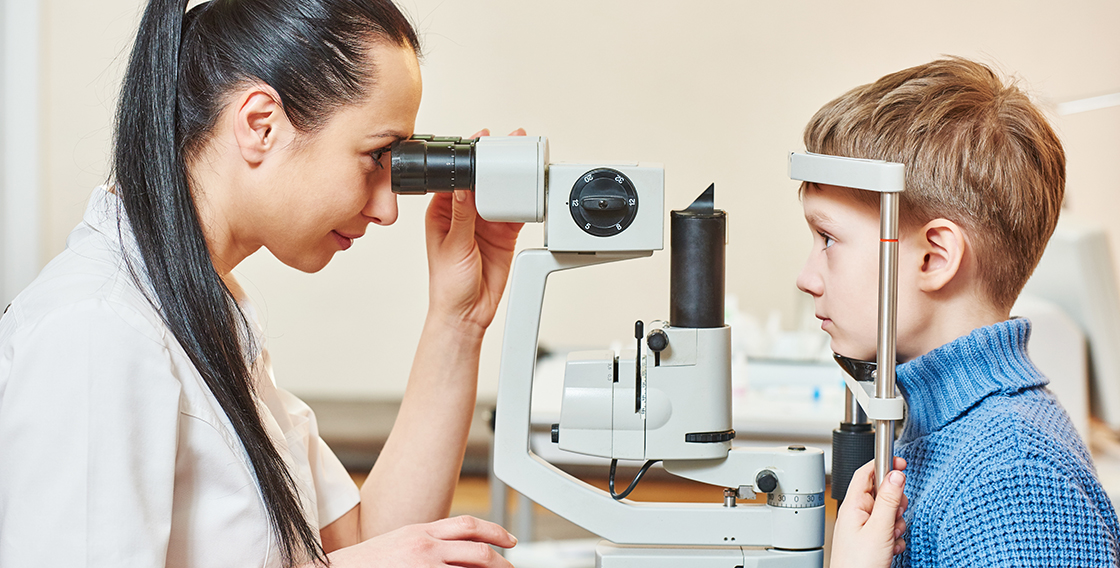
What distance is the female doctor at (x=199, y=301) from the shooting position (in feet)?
2.47

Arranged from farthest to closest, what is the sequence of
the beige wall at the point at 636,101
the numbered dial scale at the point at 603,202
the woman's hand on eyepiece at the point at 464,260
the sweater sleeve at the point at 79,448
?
the beige wall at the point at 636,101 < the woman's hand on eyepiece at the point at 464,260 < the numbered dial scale at the point at 603,202 < the sweater sleeve at the point at 79,448

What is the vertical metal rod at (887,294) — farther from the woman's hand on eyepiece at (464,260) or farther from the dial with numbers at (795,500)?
the woman's hand on eyepiece at (464,260)

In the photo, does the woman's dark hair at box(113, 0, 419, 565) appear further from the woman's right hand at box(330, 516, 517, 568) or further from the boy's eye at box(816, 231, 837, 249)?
the boy's eye at box(816, 231, 837, 249)

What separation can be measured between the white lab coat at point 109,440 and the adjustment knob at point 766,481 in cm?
Result: 50

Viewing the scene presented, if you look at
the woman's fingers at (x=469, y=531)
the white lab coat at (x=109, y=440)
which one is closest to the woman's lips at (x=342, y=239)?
the white lab coat at (x=109, y=440)

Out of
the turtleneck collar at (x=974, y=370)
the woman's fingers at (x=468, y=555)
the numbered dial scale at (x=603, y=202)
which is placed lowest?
the woman's fingers at (x=468, y=555)

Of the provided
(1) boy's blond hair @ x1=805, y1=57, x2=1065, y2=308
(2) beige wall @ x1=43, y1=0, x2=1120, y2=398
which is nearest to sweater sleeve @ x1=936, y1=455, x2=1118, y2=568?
(1) boy's blond hair @ x1=805, y1=57, x2=1065, y2=308

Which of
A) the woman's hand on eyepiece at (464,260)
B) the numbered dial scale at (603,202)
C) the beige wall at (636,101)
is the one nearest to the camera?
the numbered dial scale at (603,202)

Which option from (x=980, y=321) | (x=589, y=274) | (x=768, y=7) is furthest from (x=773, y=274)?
(x=980, y=321)

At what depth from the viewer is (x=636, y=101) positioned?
348 cm

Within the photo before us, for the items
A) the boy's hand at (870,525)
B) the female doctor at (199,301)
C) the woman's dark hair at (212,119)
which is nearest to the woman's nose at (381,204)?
the female doctor at (199,301)

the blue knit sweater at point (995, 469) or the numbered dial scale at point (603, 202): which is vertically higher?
the numbered dial scale at point (603, 202)

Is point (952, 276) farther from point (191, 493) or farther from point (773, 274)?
point (773, 274)

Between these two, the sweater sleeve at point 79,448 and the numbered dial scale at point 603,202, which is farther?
the numbered dial scale at point 603,202
